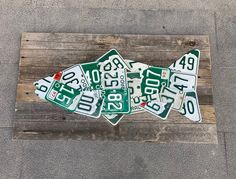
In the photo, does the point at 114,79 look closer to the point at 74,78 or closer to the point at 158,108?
the point at 74,78

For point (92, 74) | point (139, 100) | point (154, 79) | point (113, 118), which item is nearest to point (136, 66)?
point (154, 79)

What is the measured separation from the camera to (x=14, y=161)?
2.81 m

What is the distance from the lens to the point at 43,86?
298 centimetres

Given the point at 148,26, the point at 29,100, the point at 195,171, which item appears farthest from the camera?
the point at 148,26

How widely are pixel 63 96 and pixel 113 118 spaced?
1.87 ft

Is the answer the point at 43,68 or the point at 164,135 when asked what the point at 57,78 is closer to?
the point at 43,68

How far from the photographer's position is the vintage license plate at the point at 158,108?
2883 millimetres

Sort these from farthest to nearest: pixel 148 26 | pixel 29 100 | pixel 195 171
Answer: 1. pixel 148 26
2. pixel 29 100
3. pixel 195 171

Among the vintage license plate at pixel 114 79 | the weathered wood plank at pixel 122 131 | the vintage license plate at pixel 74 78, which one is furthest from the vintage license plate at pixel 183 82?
the vintage license plate at pixel 74 78

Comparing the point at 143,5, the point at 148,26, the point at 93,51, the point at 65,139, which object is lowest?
the point at 65,139

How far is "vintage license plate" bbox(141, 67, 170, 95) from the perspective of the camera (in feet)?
9.76

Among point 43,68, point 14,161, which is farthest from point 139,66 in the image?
point 14,161

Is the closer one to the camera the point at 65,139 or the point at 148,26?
the point at 65,139

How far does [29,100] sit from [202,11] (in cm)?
221
